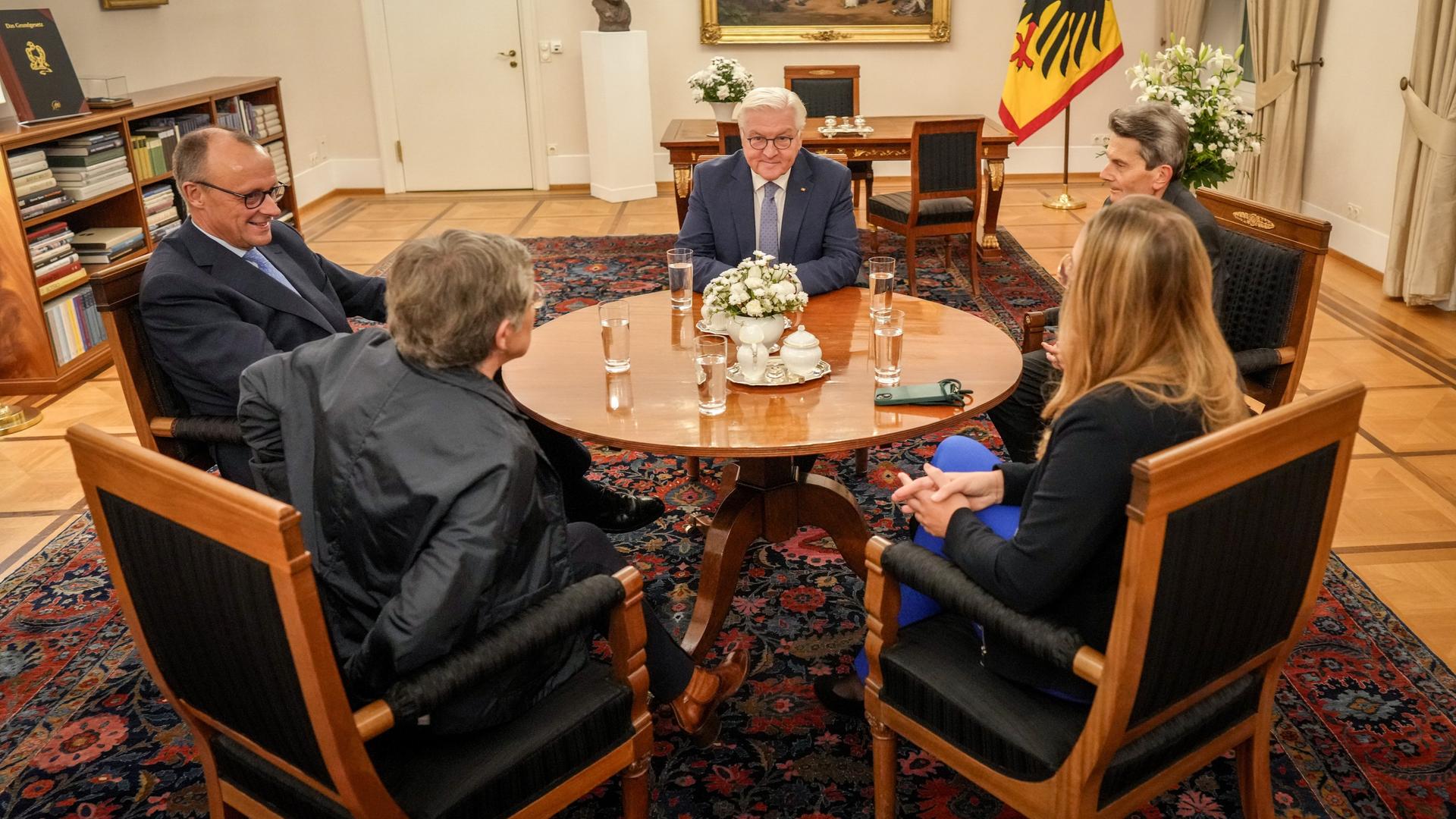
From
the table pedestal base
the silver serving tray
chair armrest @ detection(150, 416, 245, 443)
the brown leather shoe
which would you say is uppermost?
the silver serving tray

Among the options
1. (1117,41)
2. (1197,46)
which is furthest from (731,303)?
(1197,46)

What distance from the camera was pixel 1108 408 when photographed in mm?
1611

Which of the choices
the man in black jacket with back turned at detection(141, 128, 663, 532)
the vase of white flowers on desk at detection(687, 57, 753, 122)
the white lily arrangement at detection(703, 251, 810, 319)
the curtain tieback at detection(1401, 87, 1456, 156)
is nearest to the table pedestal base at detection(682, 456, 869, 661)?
the white lily arrangement at detection(703, 251, 810, 319)

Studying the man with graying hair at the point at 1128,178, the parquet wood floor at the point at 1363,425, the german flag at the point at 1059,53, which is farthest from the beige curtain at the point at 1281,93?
the man with graying hair at the point at 1128,178

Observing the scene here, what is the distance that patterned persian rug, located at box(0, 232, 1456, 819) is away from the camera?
220 cm

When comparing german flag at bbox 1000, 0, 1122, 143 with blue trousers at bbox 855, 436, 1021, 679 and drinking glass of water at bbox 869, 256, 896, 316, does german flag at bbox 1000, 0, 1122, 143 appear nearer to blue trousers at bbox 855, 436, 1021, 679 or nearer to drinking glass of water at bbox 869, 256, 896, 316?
drinking glass of water at bbox 869, 256, 896, 316

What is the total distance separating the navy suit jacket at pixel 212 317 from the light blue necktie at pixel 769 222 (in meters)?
1.41

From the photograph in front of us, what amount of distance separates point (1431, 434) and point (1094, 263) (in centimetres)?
297

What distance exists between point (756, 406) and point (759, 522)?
0.44m

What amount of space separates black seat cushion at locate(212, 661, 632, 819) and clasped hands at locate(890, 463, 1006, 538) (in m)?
0.63

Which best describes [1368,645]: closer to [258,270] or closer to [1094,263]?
[1094,263]

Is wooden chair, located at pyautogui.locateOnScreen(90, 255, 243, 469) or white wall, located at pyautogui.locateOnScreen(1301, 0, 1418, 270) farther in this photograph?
white wall, located at pyautogui.locateOnScreen(1301, 0, 1418, 270)

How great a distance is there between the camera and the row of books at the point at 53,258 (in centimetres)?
449

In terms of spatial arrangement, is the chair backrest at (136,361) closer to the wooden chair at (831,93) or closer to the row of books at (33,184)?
the row of books at (33,184)
